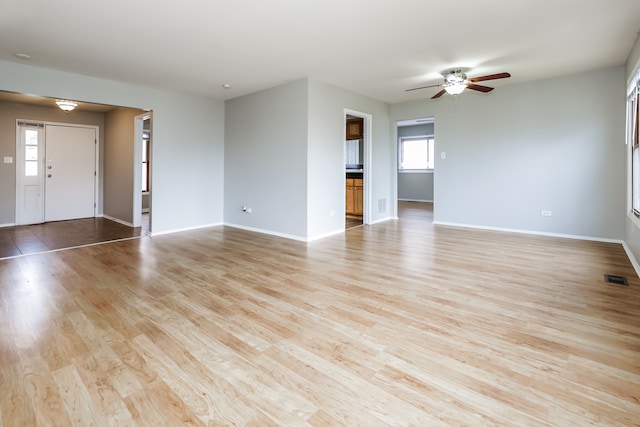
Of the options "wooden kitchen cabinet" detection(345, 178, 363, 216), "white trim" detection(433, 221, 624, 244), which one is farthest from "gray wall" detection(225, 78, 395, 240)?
"white trim" detection(433, 221, 624, 244)

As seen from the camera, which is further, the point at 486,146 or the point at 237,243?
the point at 486,146

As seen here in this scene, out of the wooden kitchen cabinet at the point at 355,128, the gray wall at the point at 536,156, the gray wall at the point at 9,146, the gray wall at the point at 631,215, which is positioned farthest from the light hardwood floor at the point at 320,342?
the wooden kitchen cabinet at the point at 355,128

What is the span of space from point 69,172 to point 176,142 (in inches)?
128

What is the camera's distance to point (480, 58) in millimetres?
4328

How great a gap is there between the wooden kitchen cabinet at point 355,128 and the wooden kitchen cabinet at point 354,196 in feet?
A: 3.27

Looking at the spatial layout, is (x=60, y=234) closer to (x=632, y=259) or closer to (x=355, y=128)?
(x=355, y=128)

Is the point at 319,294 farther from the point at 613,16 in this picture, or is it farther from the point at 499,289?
the point at 613,16

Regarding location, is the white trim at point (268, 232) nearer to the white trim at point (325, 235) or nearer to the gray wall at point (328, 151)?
A: the white trim at point (325, 235)

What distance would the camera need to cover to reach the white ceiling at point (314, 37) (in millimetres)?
2977

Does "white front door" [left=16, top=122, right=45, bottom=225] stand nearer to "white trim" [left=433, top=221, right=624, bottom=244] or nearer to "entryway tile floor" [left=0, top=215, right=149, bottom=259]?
"entryway tile floor" [left=0, top=215, right=149, bottom=259]

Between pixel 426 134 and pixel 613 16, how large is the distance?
785 centimetres

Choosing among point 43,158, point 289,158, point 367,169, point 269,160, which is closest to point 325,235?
point 289,158

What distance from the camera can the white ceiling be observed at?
2.98 m

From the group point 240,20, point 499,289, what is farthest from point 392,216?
point 240,20
